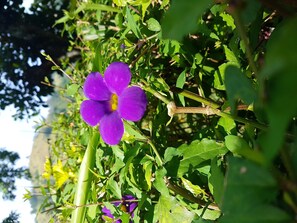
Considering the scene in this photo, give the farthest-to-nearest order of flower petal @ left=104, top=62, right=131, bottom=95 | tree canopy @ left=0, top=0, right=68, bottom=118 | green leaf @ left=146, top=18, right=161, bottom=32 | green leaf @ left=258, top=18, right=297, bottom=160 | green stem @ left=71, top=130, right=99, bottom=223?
tree canopy @ left=0, top=0, right=68, bottom=118
green stem @ left=71, top=130, right=99, bottom=223
green leaf @ left=146, top=18, right=161, bottom=32
flower petal @ left=104, top=62, right=131, bottom=95
green leaf @ left=258, top=18, right=297, bottom=160

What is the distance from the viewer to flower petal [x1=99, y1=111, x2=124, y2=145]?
861 mm

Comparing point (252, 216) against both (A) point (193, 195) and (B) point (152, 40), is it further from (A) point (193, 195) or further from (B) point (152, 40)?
(B) point (152, 40)

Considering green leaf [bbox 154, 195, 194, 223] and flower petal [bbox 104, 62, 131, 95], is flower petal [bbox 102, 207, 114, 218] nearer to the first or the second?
green leaf [bbox 154, 195, 194, 223]

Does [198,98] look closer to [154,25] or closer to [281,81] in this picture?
[154,25]

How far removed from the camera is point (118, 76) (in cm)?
83

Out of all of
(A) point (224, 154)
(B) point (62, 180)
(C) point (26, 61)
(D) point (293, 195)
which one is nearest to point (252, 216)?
(D) point (293, 195)

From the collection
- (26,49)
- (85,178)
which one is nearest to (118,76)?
(85,178)

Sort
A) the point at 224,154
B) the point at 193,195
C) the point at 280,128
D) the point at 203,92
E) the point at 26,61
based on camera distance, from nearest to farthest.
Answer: the point at 280,128, the point at 224,154, the point at 193,195, the point at 203,92, the point at 26,61

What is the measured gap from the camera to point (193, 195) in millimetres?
915

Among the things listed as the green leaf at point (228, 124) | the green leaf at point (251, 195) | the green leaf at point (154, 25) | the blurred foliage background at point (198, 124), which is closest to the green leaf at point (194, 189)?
the blurred foliage background at point (198, 124)

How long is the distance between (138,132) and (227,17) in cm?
32

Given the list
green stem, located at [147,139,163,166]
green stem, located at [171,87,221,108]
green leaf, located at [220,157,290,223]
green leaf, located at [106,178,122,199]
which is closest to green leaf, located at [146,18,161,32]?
green stem, located at [171,87,221,108]

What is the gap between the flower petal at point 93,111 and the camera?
900mm

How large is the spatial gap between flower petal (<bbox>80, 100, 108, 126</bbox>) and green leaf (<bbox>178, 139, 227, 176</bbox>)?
185mm
